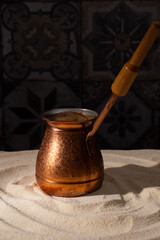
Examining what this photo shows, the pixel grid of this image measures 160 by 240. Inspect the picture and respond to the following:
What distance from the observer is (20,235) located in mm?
484

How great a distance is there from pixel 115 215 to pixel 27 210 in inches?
5.4

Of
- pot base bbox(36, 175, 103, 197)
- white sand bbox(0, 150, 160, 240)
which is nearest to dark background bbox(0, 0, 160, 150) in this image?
white sand bbox(0, 150, 160, 240)

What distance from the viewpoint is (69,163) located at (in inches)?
22.6

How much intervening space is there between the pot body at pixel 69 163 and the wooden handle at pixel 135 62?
100 mm

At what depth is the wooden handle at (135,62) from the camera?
0.48 meters

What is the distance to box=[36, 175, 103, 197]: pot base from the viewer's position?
0.58 meters

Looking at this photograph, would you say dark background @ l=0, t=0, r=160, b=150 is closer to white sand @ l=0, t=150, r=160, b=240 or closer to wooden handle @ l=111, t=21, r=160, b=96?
white sand @ l=0, t=150, r=160, b=240

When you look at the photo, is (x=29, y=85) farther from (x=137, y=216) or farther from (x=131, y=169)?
(x=137, y=216)

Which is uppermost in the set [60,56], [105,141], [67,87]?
[60,56]

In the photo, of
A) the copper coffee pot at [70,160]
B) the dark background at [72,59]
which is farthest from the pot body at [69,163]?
the dark background at [72,59]

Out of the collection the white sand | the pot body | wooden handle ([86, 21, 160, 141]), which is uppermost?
wooden handle ([86, 21, 160, 141])

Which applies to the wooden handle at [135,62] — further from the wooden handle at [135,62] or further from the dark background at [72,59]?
the dark background at [72,59]

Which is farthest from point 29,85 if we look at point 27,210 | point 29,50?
point 27,210

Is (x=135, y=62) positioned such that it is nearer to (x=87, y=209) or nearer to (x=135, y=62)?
(x=135, y=62)
